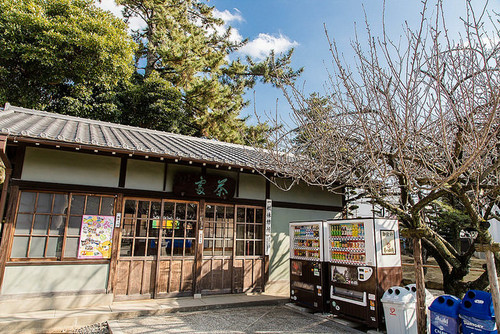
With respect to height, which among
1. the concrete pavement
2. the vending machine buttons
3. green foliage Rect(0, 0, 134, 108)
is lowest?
the concrete pavement

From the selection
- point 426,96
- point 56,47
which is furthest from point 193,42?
point 426,96

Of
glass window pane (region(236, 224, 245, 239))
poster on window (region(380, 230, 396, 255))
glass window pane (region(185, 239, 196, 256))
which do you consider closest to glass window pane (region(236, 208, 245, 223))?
glass window pane (region(236, 224, 245, 239))

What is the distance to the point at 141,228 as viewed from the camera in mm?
6594

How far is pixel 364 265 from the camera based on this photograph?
17.5 feet

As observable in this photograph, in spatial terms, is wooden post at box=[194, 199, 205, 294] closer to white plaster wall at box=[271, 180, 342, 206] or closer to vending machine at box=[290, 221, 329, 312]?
white plaster wall at box=[271, 180, 342, 206]

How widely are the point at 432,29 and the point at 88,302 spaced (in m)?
7.06

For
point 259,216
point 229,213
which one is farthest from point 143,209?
point 259,216

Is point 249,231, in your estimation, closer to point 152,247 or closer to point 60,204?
point 152,247

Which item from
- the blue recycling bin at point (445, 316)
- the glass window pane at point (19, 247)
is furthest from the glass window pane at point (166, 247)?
the blue recycling bin at point (445, 316)

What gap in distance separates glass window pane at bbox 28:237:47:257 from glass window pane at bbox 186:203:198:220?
2899 millimetres

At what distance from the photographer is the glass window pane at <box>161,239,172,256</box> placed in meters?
6.74

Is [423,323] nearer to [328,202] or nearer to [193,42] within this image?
[328,202]

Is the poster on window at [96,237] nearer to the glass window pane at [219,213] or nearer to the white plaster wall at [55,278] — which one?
the white plaster wall at [55,278]

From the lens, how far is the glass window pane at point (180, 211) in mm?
7020
